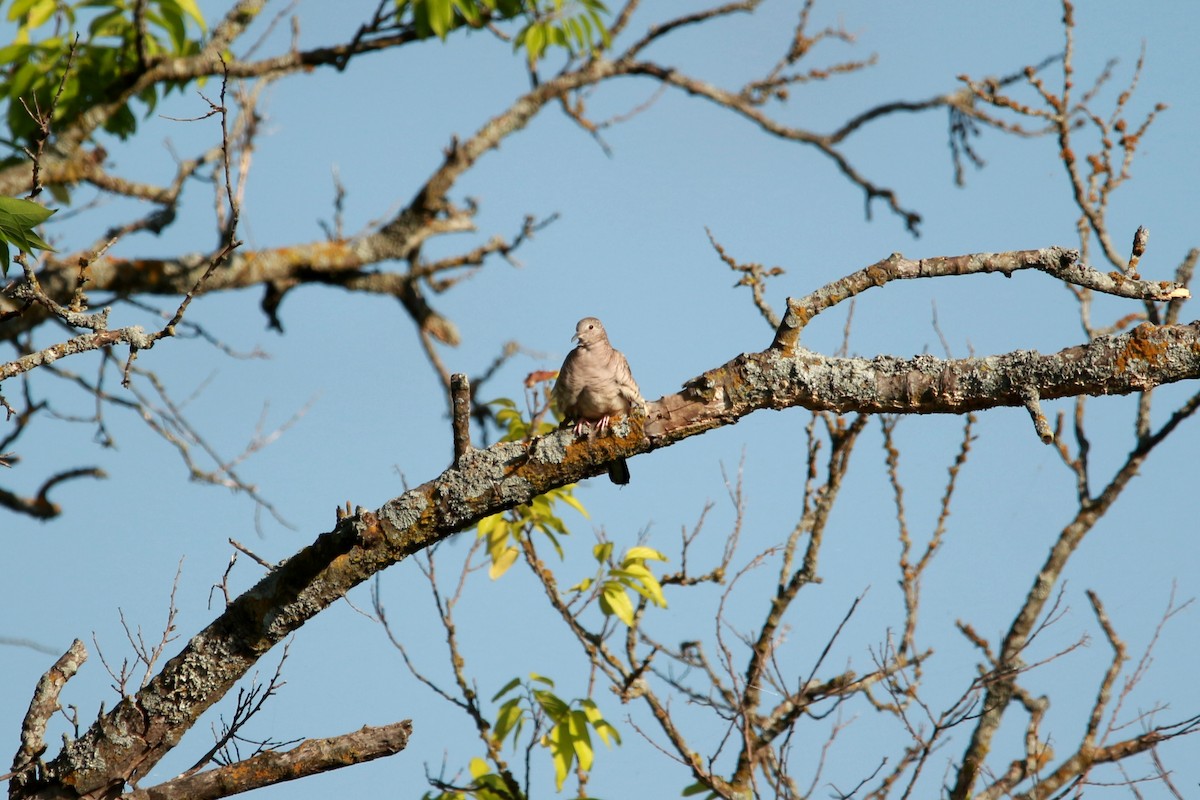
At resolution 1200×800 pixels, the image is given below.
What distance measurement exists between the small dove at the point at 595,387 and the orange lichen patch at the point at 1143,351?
64.8 inches

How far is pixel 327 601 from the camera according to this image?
9.77 ft

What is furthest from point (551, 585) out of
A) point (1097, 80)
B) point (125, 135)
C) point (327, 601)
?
point (1097, 80)

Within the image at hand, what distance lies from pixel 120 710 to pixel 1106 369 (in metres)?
2.79

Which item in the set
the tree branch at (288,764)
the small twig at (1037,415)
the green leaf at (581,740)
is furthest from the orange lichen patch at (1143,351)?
the green leaf at (581,740)

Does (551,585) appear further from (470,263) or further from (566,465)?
(470,263)

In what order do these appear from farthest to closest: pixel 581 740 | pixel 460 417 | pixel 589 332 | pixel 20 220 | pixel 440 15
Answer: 1. pixel 440 15
2. pixel 589 332
3. pixel 581 740
4. pixel 460 417
5. pixel 20 220

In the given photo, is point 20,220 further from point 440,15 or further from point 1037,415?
point 440,15

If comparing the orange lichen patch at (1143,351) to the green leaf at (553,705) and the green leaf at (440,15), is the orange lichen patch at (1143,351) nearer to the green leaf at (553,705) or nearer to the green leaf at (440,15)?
the green leaf at (553,705)

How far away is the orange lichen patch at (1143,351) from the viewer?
2.66 metres

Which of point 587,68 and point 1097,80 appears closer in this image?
point 1097,80

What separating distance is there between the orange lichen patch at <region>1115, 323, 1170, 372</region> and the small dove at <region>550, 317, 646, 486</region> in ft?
5.40

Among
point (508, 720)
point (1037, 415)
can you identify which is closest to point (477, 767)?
point (508, 720)

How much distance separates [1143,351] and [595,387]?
190 cm

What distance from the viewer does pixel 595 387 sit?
157 inches
